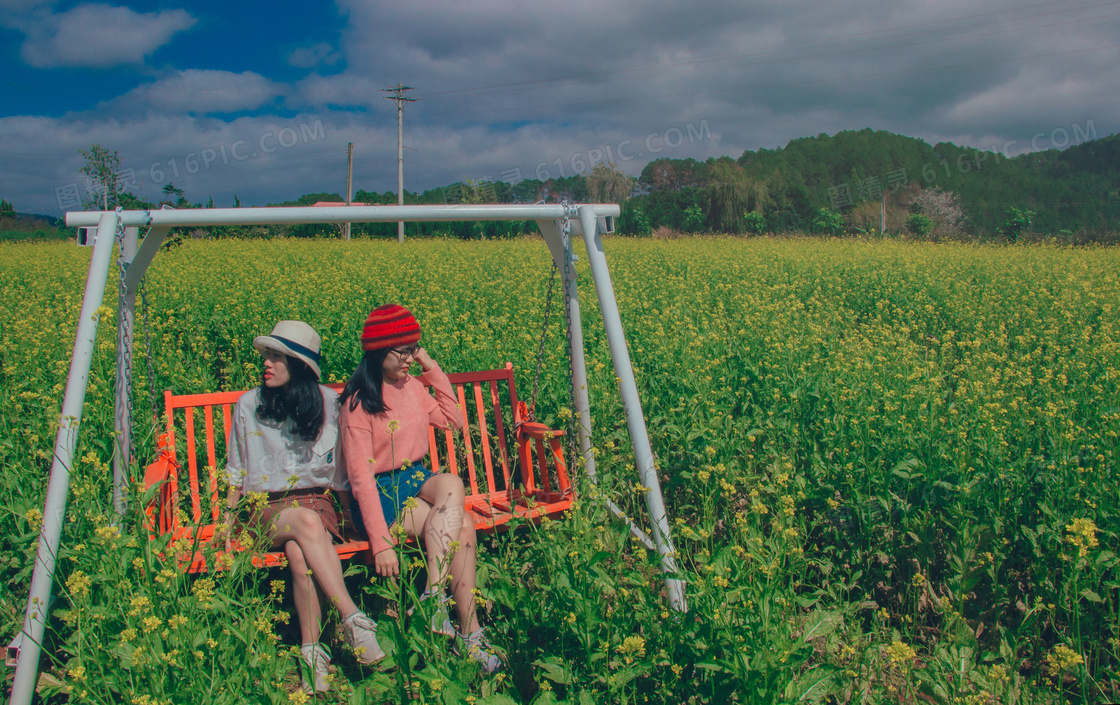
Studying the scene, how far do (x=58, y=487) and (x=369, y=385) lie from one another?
1.12m

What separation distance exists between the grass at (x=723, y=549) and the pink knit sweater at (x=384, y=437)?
1.44 feet

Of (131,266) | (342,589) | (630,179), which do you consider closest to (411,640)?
(342,589)

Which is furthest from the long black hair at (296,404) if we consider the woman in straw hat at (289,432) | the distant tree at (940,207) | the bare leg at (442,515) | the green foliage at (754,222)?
the distant tree at (940,207)

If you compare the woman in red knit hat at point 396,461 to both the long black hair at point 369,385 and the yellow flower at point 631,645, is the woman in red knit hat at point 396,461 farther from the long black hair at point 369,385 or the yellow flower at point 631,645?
the yellow flower at point 631,645

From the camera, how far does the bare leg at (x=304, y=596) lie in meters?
2.47

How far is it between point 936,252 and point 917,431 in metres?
15.0

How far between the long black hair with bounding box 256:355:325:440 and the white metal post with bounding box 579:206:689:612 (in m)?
1.39

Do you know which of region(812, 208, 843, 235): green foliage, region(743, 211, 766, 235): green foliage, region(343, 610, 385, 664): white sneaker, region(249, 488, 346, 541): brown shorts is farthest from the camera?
region(812, 208, 843, 235): green foliage

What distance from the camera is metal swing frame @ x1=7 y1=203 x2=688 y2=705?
2170 mm

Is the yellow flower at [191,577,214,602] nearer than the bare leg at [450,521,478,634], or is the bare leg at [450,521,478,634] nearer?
the yellow flower at [191,577,214,602]

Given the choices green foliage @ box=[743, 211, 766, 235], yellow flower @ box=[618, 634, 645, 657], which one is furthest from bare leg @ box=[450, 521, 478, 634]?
green foliage @ box=[743, 211, 766, 235]

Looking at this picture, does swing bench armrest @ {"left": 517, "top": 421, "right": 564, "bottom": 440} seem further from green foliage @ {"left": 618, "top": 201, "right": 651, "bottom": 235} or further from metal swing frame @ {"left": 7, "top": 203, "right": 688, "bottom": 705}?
green foliage @ {"left": 618, "top": 201, "right": 651, "bottom": 235}

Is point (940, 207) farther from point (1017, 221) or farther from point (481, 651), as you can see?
point (481, 651)

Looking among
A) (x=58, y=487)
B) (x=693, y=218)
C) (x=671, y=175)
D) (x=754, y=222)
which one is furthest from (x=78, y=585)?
(x=671, y=175)
